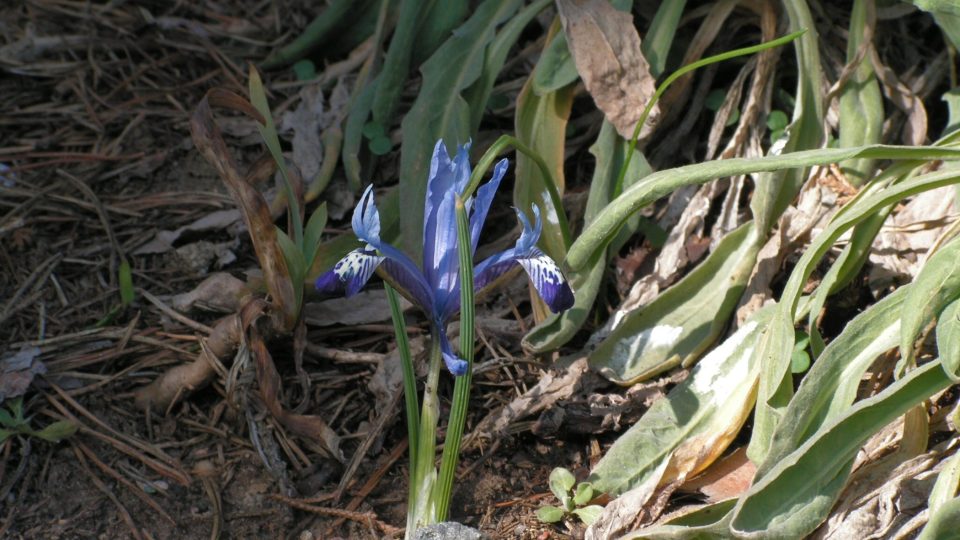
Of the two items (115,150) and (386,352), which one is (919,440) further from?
(115,150)

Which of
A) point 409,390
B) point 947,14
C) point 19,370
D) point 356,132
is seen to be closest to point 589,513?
point 409,390

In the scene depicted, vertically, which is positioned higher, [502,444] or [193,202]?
[193,202]

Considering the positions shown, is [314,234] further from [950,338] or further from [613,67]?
[950,338]

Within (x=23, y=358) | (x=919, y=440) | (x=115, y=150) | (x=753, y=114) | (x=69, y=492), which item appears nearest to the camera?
(x=919, y=440)

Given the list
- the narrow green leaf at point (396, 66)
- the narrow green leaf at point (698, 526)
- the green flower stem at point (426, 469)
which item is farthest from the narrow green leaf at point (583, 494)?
the narrow green leaf at point (396, 66)

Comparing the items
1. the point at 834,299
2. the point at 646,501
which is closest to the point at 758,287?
the point at 834,299

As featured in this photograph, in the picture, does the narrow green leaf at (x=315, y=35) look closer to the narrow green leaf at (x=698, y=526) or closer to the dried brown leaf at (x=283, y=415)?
the dried brown leaf at (x=283, y=415)
